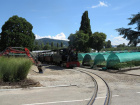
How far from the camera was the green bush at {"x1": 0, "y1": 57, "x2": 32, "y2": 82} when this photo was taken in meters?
8.97

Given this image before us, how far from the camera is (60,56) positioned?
23.2 m

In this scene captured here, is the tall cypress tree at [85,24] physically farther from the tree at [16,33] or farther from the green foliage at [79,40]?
the tree at [16,33]

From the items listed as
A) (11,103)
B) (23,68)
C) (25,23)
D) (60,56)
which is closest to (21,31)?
(25,23)

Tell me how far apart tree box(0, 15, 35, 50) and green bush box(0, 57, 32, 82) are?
83.5ft

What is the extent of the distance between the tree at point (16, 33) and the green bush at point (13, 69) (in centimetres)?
2546

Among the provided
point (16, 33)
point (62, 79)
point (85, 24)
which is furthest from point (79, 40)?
point (62, 79)

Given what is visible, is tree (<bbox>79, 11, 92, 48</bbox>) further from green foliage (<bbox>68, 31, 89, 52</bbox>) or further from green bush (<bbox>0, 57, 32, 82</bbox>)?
green bush (<bbox>0, 57, 32, 82</bbox>)

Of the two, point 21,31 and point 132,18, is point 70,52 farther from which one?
point 21,31

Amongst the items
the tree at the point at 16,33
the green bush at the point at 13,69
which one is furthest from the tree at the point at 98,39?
the green bush at the point at 13,69

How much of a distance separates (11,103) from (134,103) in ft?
14.6

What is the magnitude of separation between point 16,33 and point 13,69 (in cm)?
2654

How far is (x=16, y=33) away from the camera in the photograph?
3394cm

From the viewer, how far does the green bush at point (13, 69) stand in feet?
29.4

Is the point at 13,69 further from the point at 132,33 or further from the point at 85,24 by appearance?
the point at 85,24
